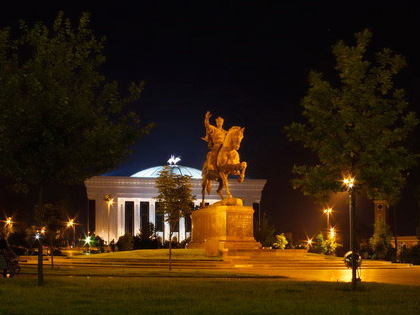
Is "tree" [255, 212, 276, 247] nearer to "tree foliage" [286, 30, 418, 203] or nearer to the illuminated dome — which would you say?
"tree foliage" [286, 30, 418, 203]

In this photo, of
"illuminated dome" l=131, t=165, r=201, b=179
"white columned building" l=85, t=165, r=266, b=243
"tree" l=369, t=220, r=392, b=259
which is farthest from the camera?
"illuminated dome" l=131, t=165, r=201, b=179

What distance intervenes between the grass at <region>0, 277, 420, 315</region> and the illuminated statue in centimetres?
2241

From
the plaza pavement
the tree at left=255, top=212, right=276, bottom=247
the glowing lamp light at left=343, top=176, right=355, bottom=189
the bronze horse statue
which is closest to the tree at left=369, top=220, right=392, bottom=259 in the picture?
the tree at left=255, top=212, right=276, bottom=247

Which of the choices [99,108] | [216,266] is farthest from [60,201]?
[99,108]

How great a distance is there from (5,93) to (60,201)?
57.3 m

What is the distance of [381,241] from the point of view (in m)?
54.6

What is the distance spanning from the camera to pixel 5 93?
19.8 meters

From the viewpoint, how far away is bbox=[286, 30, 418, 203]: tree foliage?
1977 cm

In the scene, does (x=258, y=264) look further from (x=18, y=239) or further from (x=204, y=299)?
(x=18, y=239)

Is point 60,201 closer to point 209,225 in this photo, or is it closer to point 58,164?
point 209,225

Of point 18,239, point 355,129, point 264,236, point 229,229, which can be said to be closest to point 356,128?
point 355,129

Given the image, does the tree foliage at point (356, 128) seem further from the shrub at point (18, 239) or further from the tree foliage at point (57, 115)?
the shrub at point (18, 239)

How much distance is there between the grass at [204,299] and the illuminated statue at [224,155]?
73.5 ft

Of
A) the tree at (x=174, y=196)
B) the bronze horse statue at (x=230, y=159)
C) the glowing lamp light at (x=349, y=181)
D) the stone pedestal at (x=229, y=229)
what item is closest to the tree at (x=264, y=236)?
the tree at (x=174, y=196)
